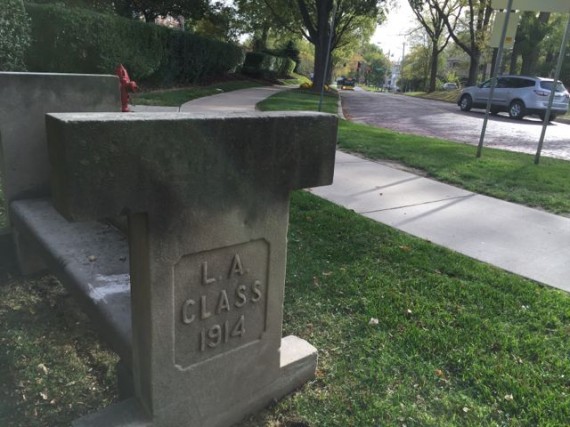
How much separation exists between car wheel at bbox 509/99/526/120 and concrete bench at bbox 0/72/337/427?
20253mm

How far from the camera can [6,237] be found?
144 inches

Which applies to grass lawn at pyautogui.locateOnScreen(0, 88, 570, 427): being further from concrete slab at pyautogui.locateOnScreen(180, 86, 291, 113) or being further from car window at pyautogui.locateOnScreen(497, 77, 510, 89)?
car window at pyautogui.locateOnScreen(497, 77, 510, 89)

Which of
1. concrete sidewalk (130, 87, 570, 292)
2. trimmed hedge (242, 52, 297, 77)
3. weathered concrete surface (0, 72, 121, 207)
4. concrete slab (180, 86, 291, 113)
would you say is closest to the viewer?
weathered concrete surface (0, 72, 121, 207)

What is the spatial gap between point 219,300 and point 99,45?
1361 cm

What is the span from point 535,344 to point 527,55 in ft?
126

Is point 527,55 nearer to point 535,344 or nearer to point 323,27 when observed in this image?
point 323,27

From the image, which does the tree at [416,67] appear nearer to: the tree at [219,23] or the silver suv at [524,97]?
the tree at [219,23]

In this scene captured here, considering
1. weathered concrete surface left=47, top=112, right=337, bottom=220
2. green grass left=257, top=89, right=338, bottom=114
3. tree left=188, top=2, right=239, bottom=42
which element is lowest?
green grass left=257, top=89, right=338, bottom=114

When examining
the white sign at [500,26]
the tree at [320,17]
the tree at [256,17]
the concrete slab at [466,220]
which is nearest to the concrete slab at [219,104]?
the white sign at [500,26]

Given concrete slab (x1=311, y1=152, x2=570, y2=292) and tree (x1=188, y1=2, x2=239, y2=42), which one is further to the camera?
tree (x1=188, y1=2, x2=239, y2=42)

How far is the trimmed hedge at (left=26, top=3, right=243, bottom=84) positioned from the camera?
1262 centimetres

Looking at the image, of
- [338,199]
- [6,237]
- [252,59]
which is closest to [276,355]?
[6,237]

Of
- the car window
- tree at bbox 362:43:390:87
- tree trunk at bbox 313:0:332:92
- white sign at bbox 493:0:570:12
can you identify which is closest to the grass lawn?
white sign at bbox 493:0:570:12

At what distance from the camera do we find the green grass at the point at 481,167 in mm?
6246
